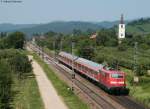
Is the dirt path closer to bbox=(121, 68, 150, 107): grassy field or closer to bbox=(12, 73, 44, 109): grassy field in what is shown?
bbox=(12, 73, 44, 109): grassy field

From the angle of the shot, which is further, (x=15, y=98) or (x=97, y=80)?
(x=97, y=80)

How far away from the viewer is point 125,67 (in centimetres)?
10744

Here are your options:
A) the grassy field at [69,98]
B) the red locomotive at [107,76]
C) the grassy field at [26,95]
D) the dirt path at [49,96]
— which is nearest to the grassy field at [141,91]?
the red locomotive at [107,76]

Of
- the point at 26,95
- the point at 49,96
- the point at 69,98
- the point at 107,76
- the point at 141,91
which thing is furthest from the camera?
the point at 141,91

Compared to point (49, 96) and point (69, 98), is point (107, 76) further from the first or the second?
point (49, 96)

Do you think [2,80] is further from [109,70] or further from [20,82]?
[20,82]

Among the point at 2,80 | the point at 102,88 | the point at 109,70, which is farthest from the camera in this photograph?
the point at 102,88

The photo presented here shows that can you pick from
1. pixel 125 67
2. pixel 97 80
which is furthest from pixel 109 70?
pixel 125 67

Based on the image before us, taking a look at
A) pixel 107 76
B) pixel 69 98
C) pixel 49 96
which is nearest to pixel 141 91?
pixel 107 76

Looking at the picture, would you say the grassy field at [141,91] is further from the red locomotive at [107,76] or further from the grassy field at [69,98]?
the grassy field at [69,98]

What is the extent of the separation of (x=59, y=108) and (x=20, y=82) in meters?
32.8

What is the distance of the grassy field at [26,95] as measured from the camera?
5478cm

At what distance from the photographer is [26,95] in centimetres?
6506

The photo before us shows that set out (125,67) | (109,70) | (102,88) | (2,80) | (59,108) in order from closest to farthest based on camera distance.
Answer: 1. (59,108)
2. (2,80)
3. (109,70)
4. (102,88)
5. (125,67)
